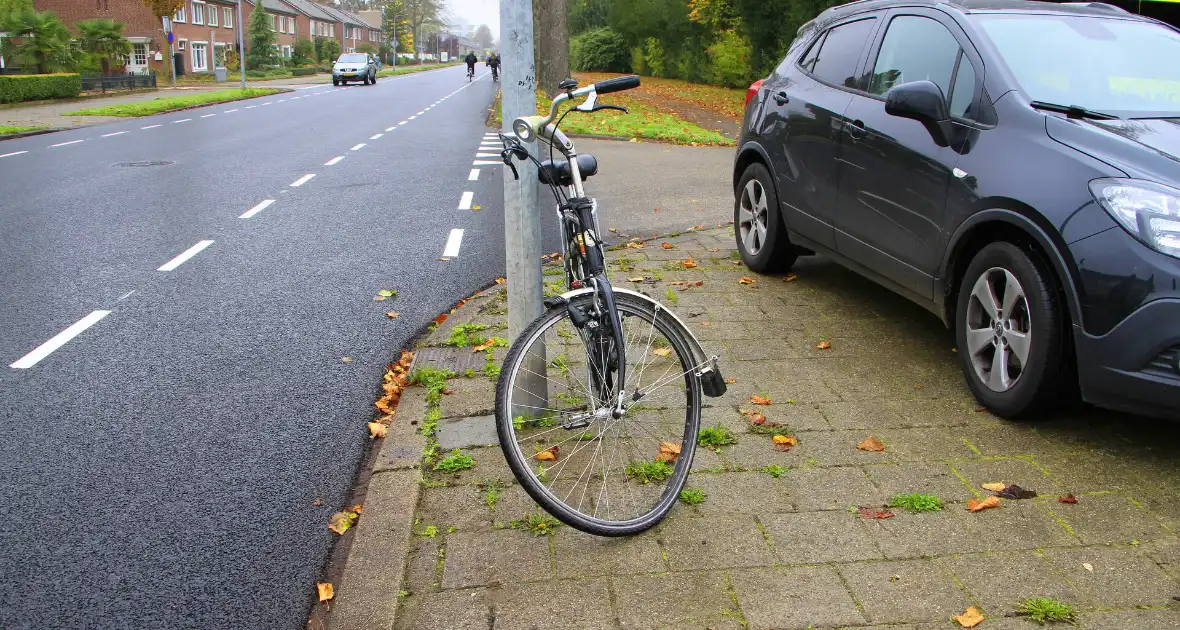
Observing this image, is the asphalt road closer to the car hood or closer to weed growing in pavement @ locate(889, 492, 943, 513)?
weed growing in pavement @ locate(889, 492, 943, 513)

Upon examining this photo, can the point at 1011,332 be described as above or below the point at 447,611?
above

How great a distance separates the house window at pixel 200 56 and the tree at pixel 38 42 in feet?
88.6

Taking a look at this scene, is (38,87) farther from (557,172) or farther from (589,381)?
(589,381)

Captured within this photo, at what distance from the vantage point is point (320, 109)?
3011 centimetres

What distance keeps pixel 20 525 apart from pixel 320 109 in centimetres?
2822

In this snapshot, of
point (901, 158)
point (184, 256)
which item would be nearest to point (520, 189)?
point (901, 158)

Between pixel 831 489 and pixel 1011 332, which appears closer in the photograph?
pixel 831 489

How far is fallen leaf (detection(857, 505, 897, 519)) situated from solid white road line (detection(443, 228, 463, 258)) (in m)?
5.28

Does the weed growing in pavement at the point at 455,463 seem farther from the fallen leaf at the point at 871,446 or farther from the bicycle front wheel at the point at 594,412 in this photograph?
the fallen leaf at the point at 871,446

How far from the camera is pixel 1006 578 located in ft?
10.0

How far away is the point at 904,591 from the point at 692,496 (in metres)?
0.88

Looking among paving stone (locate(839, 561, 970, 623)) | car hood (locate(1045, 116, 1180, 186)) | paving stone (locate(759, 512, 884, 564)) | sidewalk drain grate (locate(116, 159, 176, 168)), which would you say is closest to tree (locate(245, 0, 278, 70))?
sidewalk drain grate (locate(116, 159, 176, 168))

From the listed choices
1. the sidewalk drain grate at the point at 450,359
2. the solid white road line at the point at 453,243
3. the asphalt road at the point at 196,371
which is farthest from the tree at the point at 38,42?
the sidewalk drain grate at the point at 450,359

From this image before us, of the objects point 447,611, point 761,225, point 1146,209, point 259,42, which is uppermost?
point 259,42
